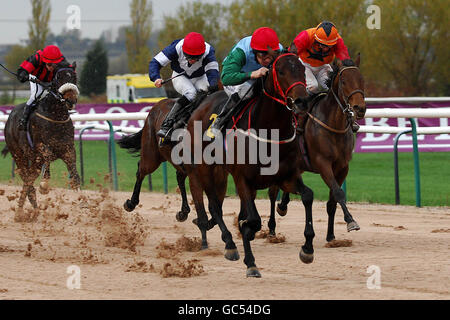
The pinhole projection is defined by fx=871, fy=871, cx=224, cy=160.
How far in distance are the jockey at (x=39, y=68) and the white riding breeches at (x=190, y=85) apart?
255 cm

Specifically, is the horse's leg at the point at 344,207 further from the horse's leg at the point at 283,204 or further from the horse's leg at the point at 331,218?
the horse's leg at the point at 283,204

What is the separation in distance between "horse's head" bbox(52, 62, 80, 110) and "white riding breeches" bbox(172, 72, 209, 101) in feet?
7.28

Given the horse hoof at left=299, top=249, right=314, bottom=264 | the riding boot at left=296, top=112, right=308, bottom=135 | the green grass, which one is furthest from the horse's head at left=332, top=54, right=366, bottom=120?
the green grass

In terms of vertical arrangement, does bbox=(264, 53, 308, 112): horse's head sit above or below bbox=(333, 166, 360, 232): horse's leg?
above

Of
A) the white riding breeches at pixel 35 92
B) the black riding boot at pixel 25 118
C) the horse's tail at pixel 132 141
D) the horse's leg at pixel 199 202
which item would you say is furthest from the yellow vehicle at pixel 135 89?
the horse's leg at pixel 199 202

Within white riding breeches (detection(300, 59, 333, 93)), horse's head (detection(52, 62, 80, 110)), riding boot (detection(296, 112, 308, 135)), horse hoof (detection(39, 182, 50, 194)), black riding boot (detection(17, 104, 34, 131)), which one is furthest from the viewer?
black riding boot (detection(17, 104, 34, 131))

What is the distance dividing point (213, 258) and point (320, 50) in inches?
86.9

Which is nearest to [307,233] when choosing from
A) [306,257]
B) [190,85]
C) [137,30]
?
[306,257]

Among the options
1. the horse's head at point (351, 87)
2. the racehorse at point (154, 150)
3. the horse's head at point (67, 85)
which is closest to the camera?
the horse's head at point (351, 87)

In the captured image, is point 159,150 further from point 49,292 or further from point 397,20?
point 397,20

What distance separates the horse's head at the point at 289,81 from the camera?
5.41m

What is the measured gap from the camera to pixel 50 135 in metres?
10.2

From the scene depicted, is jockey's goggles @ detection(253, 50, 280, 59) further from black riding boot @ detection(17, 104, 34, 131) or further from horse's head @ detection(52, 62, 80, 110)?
black riding boot @ detection(17, 104, 34, 131)

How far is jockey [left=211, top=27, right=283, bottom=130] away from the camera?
596 centimetres
